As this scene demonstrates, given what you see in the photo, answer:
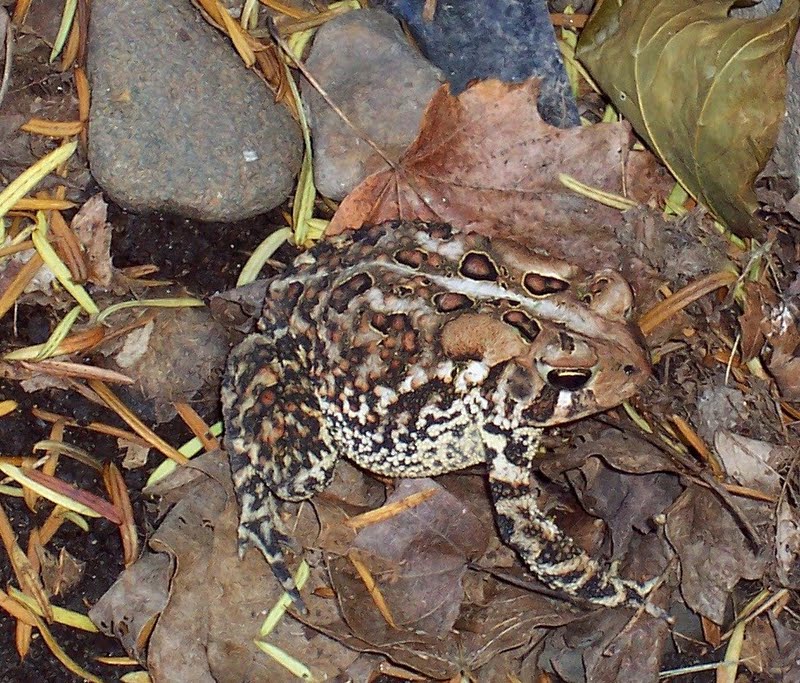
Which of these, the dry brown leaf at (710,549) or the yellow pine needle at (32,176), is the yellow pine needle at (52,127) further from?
the dry brown leaf at (710,549)

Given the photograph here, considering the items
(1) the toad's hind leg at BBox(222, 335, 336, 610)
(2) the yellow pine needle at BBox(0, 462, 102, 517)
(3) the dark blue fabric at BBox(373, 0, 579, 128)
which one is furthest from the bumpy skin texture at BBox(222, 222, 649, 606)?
(3) the dark blue fabric at BBox(373, 0, 579, 128)

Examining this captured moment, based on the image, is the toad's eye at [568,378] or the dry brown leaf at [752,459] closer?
the toad's eye at [568,378]

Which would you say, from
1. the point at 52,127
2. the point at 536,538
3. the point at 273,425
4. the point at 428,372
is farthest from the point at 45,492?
the point at 536,538

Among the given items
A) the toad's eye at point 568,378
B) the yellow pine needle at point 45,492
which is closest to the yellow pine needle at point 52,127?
the yellow pine needle at point 45,492

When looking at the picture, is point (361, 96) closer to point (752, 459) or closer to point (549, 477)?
point (549, 477)

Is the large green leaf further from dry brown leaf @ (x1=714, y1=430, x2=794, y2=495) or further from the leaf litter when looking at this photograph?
dry brown leaf @ (x1=714, y1=430, x2=794, y2=495)

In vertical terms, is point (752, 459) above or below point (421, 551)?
above

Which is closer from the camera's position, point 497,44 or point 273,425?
point 273,425
